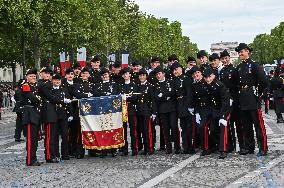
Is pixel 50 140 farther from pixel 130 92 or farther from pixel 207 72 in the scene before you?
pixel 207 72

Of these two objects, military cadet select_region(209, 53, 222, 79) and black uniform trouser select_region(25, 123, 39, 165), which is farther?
military cadet select_region(209, 53, 222, 79)

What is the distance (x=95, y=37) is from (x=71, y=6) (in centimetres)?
743

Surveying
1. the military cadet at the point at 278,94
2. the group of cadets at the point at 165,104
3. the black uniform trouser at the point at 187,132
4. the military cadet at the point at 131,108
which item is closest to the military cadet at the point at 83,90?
the group of cadets at the point at 165,104

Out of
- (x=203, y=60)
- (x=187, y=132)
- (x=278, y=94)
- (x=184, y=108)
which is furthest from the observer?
(x=278, y=94)

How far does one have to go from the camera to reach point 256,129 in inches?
556

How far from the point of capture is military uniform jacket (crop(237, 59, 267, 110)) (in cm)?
1394

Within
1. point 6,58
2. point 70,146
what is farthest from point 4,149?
point 6,58

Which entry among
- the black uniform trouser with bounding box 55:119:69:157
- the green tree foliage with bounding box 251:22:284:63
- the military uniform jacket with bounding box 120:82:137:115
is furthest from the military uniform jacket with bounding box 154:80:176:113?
the green tree foliage with bounding box 251:22:284:63

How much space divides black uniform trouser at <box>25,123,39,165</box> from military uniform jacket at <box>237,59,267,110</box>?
440cm

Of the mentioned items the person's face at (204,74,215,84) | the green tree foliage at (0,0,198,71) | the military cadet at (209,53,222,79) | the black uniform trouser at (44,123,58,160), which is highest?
the green tree foliage at (0,0,198,71)

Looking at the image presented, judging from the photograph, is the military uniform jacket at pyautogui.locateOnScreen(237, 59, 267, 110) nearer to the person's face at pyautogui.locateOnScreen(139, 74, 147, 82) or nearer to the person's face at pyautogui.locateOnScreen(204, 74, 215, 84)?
the person's face at pyautogui.locateOnScreen(204, 74, 215, 84)

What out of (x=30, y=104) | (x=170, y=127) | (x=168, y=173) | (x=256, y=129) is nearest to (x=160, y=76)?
(x=170, y=127)

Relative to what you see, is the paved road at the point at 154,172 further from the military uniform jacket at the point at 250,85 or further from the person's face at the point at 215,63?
the person's face at the point at 215,63

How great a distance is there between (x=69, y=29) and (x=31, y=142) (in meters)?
32.4
